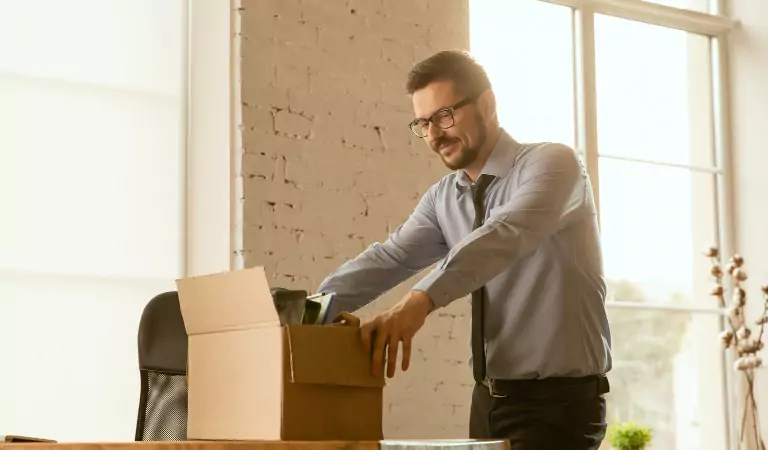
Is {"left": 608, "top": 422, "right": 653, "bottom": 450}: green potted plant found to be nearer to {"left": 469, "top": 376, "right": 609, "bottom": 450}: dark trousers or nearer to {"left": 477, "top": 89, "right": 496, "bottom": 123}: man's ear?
{"left": 469, "top": 376, "right": 609, "bottom": 450}: dark trousers

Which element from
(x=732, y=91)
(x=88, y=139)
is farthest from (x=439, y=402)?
(x=732, y=91)

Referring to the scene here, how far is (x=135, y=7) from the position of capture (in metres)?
3.35

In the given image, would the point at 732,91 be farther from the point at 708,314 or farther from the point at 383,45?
the point at 383,45

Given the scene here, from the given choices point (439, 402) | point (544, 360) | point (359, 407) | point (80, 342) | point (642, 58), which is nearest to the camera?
point (359, 407)

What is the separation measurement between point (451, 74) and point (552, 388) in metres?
0.73

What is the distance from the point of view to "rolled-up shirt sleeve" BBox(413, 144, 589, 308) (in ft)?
6.52

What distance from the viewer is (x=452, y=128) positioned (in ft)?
8.02

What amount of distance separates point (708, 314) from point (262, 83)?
229 centimetres

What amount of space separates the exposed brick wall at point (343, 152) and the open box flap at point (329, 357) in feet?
4.93

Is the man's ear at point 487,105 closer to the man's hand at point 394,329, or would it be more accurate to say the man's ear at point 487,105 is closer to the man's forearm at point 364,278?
the man's forearm at point 364,278

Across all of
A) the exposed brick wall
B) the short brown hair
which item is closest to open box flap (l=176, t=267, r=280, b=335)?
the short brown hair

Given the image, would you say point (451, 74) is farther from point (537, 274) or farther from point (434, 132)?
point (537, 274)

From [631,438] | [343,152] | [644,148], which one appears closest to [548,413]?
[343,152]

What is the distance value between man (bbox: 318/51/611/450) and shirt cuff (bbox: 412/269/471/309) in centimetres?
8
